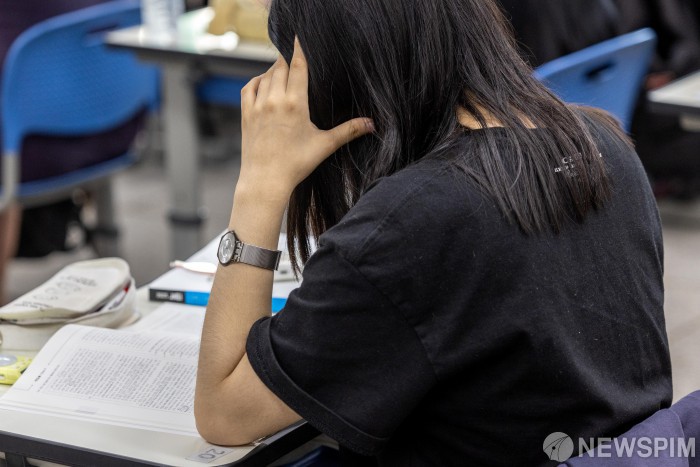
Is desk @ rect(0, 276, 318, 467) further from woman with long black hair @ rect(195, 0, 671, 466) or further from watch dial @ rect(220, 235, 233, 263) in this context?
watch dial @ rect(220, 235, 233, 263)

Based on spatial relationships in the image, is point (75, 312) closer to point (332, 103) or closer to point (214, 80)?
point (332, 103)

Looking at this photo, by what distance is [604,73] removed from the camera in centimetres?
241

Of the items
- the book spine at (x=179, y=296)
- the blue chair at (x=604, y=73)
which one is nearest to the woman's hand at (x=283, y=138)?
the book spine at (x=179, y=296)

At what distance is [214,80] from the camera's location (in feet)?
9.68

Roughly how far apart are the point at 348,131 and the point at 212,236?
2921 millimetres

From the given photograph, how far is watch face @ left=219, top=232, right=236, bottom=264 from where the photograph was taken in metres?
1.17

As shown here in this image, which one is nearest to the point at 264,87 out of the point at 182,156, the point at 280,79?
the point at 280,79

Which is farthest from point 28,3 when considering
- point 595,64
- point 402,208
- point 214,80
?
point 402,208

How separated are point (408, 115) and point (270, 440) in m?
0.41

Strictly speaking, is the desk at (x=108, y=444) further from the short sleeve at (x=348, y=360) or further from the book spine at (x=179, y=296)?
the book spine at (x=179, y=296)

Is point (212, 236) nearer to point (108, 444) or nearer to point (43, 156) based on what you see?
point (43, 156)

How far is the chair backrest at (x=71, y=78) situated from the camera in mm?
2699

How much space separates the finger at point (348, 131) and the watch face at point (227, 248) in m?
0.16

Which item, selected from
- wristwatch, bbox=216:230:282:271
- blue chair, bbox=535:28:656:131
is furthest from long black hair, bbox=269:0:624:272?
blue chair, bbox=535:28:656:131
